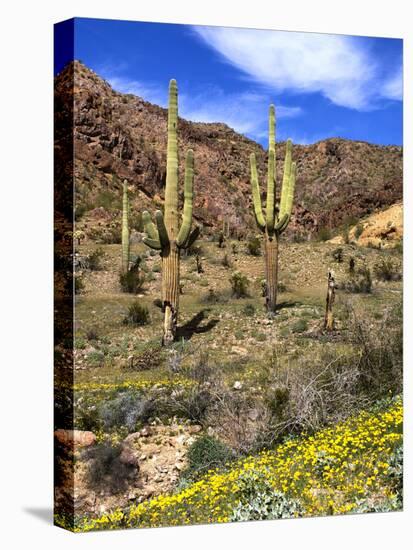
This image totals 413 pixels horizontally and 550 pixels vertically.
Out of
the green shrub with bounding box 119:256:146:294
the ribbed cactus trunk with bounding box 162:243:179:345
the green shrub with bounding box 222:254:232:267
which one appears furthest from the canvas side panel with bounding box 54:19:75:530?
the green shrub with bounding box 222:254:232:267

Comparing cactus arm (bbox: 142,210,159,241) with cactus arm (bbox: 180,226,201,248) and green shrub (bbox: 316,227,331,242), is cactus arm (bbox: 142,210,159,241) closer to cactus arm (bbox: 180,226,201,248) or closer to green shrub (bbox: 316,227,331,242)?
cactus arm (bbox: 180,226,201,248)

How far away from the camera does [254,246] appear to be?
1257cm

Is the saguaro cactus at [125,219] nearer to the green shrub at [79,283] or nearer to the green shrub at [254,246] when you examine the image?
the green shrub at [79,283]

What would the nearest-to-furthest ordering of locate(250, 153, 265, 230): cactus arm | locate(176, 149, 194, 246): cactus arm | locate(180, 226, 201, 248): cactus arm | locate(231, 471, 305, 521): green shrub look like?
1. locate(231, 471, 305, 521): green shrub
2. locate(176, 149, 194, 246): cactus arm
3. locate(180, 226, 201, 248): cactus arm
4. locate(250, 153, 265, 230): cactus arm

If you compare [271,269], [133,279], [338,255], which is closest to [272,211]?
[271,269]

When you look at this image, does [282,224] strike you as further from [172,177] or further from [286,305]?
[172,177]

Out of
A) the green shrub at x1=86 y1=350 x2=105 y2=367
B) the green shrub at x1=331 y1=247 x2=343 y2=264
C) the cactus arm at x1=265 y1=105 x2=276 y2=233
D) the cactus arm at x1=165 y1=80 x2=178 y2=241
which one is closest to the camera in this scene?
the green shrub at x1=86 y1=350 x2=105 y2=367

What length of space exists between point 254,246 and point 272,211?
23.7 inches

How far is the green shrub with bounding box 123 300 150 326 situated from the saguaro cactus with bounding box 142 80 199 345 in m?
0.30

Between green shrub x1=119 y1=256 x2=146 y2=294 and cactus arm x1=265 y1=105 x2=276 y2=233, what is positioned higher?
cactus arm x1=265 y1=105 x2=276 y2=233

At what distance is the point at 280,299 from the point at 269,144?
1.92 metres

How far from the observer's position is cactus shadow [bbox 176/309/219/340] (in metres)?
11.4

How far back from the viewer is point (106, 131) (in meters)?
11.5

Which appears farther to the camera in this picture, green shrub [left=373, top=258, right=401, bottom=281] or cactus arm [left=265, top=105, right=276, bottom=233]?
green shrub [left=373, top=258, right=401, bottom=281]
